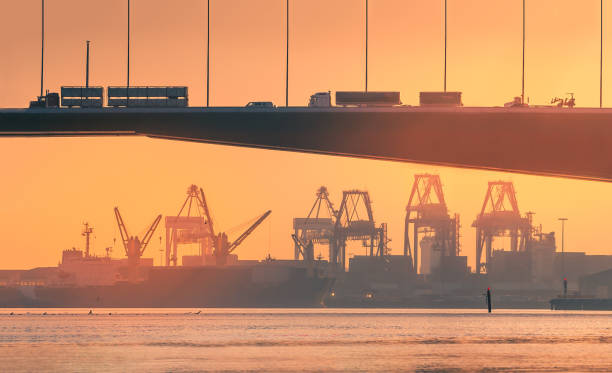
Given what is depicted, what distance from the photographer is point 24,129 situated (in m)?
99.4

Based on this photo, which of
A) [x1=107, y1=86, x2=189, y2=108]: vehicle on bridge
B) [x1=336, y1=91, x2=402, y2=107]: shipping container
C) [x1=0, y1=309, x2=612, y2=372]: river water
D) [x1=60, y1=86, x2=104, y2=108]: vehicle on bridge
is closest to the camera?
[x1=0, y1=309, x2=612, y2=372]: river water

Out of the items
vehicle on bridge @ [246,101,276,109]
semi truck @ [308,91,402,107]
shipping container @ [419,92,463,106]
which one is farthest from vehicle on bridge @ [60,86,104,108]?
shipping container @ [419,92,463,106]

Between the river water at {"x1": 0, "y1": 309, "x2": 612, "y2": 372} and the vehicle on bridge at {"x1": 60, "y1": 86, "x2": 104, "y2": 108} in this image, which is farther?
the vehicle on bridge at {"x1": 60, "y1": 86, "x2": 104, "y2": 108}

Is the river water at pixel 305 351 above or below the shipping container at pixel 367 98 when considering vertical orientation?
below

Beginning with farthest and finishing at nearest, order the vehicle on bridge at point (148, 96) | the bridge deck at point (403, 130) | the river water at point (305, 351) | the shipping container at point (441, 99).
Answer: the vehicle on bridge at point (148, 96), the shipping container at point (441, 99), the bridge deck at point (403, 130), the river water at point (305, 351)

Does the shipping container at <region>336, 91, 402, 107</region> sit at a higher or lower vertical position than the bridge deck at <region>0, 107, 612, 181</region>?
higher

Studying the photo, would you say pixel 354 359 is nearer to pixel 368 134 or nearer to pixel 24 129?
pixel 368 134

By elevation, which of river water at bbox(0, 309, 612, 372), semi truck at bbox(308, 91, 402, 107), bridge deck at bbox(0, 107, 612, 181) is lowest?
river water at bbox(0, 309, 612, 372)

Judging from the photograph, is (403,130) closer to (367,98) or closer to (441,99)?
(441,99)

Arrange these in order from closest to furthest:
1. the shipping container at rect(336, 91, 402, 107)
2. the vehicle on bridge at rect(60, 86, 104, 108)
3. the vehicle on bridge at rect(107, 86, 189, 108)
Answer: the shipping container at rect(336, 91, 402, 107)
the vehicle on bridge at rect(107, 86, 189, 108)
the vehicle on bridge at rect(60, 86, 104, 108)

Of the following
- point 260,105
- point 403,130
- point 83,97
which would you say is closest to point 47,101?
point 83,97

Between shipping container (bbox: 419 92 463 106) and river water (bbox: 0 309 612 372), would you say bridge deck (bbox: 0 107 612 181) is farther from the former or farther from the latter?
river water (bbox: 0 309 612 372)

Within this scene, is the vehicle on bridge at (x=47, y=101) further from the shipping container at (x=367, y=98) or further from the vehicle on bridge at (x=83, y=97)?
the shipping container at (x=367, y=98)

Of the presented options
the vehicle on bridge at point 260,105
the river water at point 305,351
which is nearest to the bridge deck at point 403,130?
the vehicle on bridge at point 260,105
